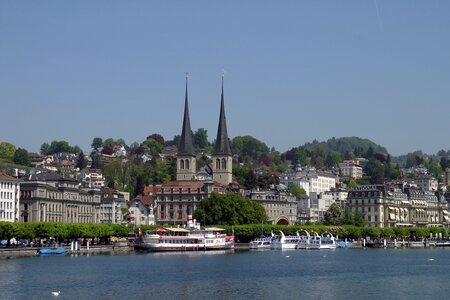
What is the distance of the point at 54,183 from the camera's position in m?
139

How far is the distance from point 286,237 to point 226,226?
895cm

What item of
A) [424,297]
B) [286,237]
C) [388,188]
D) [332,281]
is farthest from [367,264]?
[388,188]

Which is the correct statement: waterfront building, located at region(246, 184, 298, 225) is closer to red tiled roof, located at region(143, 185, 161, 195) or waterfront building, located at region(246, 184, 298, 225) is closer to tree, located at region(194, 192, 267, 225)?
red tiled roof, located at region(143, 185, 161, 195)

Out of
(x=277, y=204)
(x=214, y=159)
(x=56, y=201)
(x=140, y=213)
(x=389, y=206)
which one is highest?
(x=214, y=159)

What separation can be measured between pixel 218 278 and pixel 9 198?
62.0 meters

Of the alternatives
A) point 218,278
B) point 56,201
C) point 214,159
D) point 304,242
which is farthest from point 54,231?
point 214,159

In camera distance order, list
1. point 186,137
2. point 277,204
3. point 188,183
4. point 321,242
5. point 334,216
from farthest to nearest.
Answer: point 277,204 < point 186,137 < point 334,216 < point 188,183 < point 321,242

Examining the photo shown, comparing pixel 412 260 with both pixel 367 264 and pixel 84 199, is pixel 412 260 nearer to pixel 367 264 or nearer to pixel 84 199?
pixel 367 264

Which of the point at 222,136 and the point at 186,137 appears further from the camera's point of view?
the point at 186,137

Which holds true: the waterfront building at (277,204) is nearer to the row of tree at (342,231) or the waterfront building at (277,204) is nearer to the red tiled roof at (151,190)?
the red tiled roof at (151,190)

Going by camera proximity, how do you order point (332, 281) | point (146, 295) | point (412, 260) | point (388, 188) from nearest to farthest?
point (146, 295)
point (332, 281)
point (412, 260)
point (388, 188)

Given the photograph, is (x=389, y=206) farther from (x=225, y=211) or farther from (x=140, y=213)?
(x=140, y=213)

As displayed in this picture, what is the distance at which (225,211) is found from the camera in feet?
465

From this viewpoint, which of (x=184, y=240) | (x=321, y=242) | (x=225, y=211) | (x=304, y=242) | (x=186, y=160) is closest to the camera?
(x=184, y=240)
